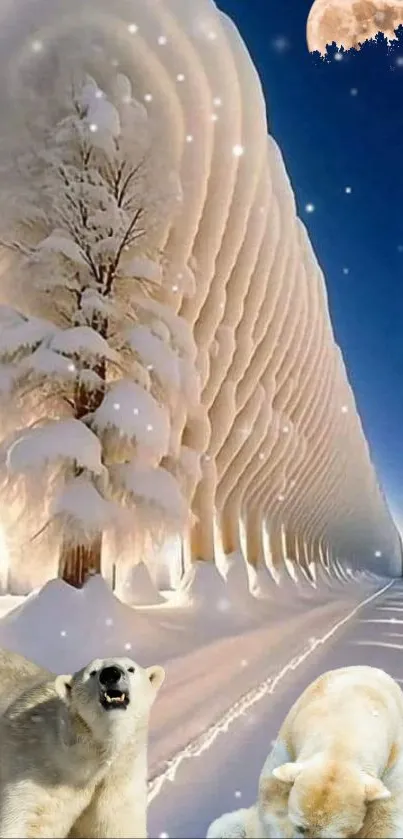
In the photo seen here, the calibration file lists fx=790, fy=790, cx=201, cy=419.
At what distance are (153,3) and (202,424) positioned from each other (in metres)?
0.98

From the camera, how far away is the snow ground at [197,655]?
99 cm

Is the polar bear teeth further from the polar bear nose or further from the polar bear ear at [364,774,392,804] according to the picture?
the polar bear ear at [364,774,392,804]

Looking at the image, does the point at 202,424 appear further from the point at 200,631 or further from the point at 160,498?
the point at 200,631

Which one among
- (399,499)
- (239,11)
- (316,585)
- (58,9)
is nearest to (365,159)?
(239,11)

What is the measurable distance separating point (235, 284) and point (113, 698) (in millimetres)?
1781

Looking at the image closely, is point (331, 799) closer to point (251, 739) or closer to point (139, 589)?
point (251, 739)

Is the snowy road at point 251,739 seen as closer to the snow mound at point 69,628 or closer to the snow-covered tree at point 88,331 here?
the snow mound at point 69,628

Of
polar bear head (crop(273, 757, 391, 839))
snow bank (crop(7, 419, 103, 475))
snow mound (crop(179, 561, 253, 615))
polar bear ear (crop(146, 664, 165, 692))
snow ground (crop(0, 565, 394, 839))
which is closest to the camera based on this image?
polar bear head (crop(273, 757, 391, 839))

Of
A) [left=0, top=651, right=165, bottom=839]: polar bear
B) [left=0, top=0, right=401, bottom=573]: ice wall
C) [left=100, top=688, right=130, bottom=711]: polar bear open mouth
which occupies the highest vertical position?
[left=0, top=0, right=401, bottom=573]: ice wall

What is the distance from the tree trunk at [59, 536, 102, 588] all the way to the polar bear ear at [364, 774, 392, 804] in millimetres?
1041

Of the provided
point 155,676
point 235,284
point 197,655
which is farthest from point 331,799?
point 235,284

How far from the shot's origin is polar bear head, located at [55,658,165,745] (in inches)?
29.0

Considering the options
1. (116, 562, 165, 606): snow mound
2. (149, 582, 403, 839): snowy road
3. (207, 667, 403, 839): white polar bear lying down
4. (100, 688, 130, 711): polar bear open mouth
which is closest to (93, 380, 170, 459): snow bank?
(116, 562, 165, 606): snow mound

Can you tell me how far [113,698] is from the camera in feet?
2.41
